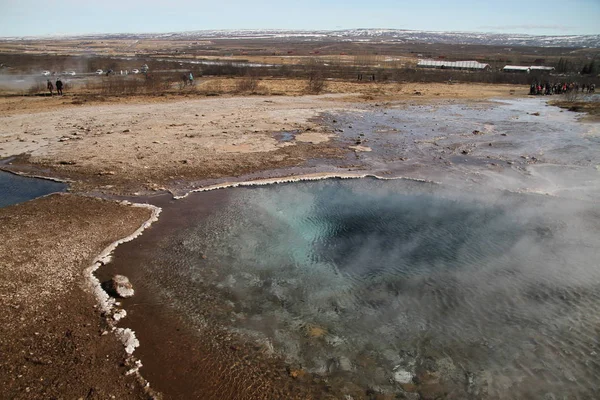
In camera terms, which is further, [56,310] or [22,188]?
[22,188]

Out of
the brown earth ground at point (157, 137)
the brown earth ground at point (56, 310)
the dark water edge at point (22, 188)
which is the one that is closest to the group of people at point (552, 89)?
the brown earth ground at point (157, 137)

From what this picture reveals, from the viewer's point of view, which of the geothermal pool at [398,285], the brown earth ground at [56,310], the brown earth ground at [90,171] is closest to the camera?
the brown earth ground at [56,310]

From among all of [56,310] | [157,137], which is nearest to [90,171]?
[157,137]

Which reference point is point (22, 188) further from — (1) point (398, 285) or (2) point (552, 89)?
(2) point (552, 89)

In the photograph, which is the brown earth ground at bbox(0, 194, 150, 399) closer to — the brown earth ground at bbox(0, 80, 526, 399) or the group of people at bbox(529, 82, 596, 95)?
the brown earth ground at bbox(0, 80, 526, 399)

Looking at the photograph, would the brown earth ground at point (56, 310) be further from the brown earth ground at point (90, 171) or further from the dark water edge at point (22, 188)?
the dark water edge at point (22, 188)

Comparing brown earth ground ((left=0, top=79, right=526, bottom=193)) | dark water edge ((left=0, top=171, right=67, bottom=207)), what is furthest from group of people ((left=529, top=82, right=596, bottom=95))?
dark water edge ((left=0, top=171, right=67, bottom=207))
